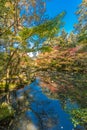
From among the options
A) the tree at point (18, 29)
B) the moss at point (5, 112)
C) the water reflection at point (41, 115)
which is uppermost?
the tree at point (18, 29)

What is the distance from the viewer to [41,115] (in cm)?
870

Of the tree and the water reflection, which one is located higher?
the tree

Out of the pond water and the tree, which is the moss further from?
the tree

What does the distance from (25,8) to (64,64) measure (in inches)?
298

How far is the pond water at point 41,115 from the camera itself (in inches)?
298

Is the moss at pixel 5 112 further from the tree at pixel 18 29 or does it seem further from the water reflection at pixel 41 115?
the tree at pixel 18 29

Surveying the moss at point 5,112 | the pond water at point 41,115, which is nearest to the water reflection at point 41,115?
the pond water at point 41,115

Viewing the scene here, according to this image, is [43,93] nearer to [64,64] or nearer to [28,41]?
[28,41]

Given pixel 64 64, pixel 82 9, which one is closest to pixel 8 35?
pixel 64 64

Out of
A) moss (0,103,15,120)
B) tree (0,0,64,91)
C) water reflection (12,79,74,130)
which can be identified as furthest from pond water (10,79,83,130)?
tree (0,0,64,91)

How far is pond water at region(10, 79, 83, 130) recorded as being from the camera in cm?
757

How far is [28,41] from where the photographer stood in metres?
8.13

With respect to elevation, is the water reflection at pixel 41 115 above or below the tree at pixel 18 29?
below

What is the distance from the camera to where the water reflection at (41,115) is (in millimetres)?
7570
